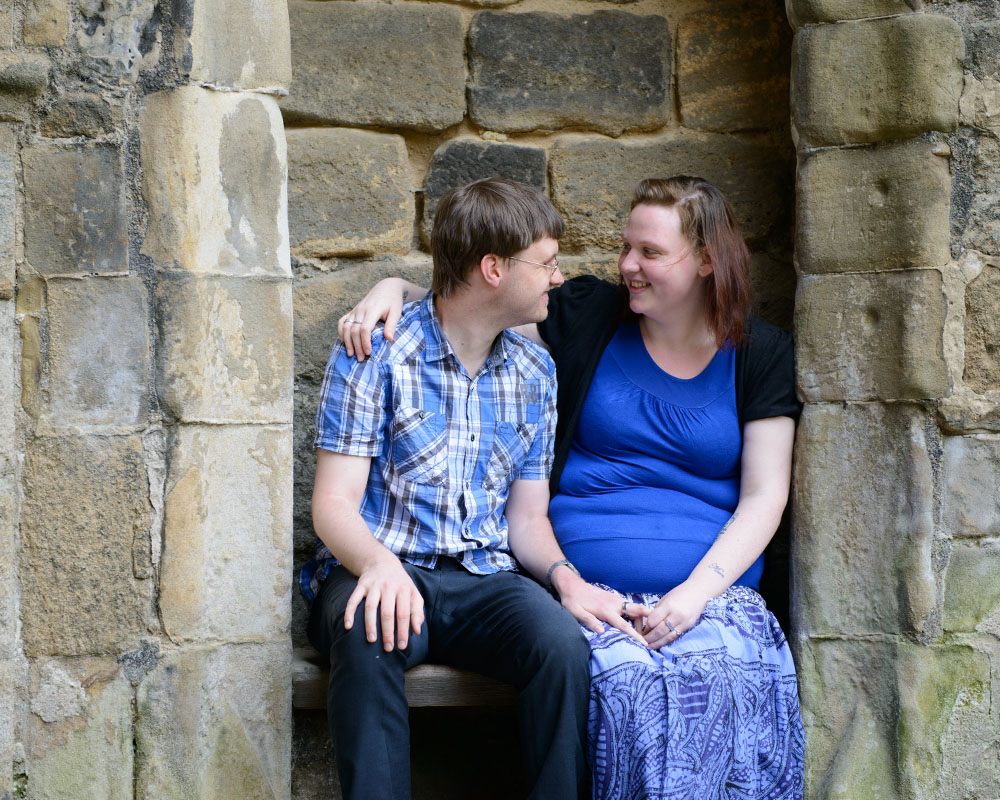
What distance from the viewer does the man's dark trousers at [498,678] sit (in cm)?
208

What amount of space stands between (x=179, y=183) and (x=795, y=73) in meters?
1.44

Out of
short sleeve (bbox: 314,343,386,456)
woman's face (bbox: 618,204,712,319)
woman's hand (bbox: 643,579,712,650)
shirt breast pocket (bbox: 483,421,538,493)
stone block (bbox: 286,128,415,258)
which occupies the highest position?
stone block (bbox: 286,128,415,258)

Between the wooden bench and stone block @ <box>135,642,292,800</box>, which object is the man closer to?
the wooden bench

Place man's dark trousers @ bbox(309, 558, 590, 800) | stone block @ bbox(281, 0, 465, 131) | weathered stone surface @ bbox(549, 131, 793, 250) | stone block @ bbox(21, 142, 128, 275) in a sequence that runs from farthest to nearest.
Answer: weathered stone surface @ bbox(549, 131, 793, 250) → stone block @ bbox(281, 0, 465, 131) → stone block @ bbox(21, 142, 128, 275) → man's dark trousers @ bbox(309, 558, 590, 800)

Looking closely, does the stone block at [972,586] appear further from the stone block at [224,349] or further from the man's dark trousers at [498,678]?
the stone block at [224,349]

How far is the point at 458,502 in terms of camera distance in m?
2.42

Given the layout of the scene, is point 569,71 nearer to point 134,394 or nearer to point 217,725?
point 134,394

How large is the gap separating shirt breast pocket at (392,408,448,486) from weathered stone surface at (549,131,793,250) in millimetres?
855

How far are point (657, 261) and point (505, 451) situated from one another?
1.88 ft

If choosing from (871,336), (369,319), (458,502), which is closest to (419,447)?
(458,502)

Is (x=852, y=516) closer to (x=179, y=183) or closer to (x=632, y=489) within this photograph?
(x=632, y=489)

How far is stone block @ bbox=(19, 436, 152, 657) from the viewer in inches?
86.3

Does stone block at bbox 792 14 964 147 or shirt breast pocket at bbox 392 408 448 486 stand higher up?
stone block at bbox 792 14 964 147

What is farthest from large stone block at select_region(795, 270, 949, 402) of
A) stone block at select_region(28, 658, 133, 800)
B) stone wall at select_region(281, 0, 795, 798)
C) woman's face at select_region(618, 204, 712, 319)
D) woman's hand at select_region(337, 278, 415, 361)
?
stone block at select_region(28, 658, 133, 800)
